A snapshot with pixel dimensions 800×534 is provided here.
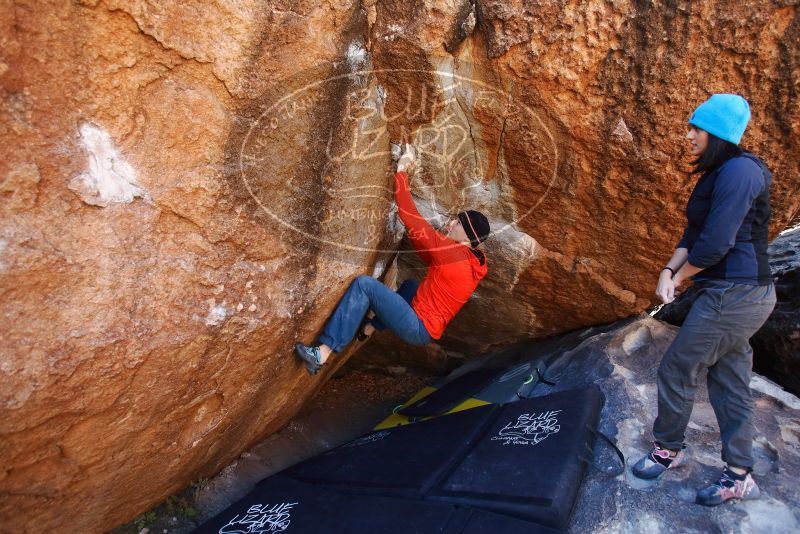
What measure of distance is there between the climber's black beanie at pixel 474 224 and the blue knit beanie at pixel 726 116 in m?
1.23

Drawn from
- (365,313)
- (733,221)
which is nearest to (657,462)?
(733,221)

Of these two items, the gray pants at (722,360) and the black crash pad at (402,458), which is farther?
the black crash pad at (402,458)

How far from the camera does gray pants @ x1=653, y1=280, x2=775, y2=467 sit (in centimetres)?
220

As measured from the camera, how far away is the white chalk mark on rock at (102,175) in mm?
2076

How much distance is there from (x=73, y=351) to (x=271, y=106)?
47.2 inches

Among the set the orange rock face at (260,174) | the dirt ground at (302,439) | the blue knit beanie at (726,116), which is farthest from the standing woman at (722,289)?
the dirt ground at (302,439)

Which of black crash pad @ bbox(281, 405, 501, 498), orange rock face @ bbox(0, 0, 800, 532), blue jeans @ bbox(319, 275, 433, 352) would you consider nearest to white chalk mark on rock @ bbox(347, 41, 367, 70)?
orange rock face @ bbox(0, 0, 800, 532)

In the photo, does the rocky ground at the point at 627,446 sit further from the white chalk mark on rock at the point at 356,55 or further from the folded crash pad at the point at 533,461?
the white chalk mark on rock at the point at 356,55

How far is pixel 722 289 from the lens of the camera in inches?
86.5

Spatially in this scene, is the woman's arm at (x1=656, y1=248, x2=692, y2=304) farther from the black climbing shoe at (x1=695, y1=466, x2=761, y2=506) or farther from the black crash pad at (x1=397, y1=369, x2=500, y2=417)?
the black crash pad at (x1=397, y1=369, x2=500, y2=417)

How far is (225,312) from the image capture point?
100 inches

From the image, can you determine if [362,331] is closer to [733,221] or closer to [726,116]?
[733,221]

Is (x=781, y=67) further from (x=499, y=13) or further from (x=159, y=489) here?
(x=159, y=489)

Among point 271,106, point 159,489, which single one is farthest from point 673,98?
point 159,489
